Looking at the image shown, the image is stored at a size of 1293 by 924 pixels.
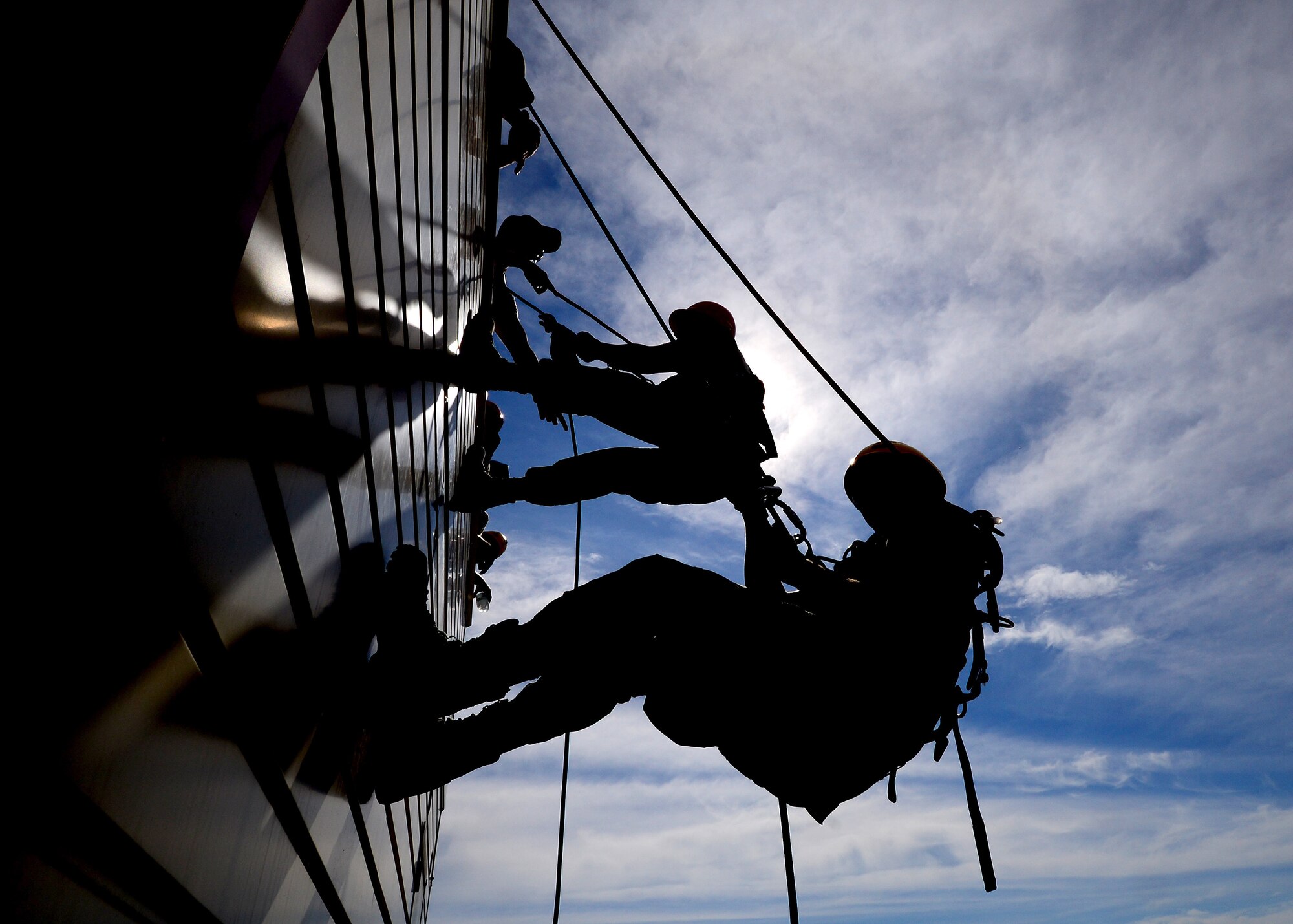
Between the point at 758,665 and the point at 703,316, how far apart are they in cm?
263

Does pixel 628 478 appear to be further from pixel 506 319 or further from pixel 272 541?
pixel 272 541

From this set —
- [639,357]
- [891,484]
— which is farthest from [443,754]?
[639,357]

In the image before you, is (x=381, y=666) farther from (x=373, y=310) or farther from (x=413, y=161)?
(x=413, y=161)

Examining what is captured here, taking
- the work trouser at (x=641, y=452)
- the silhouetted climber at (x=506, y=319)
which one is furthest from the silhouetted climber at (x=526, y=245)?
the work trouser at (x=641, y=452)

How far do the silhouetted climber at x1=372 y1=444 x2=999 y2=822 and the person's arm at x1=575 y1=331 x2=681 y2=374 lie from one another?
1798mm

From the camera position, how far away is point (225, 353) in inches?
50.6

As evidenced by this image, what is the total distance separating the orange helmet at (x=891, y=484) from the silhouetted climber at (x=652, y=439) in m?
0.63

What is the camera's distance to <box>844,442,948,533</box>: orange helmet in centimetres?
321

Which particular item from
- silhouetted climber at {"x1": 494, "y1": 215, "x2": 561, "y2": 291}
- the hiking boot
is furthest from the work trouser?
silhouetted climber at {"x1": 494, "y1": 215, "x2": 561, "y2": 291}

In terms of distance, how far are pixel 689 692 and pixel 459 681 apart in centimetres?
96

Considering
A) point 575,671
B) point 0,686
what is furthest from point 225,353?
point 575,671

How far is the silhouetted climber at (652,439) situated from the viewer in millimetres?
3830

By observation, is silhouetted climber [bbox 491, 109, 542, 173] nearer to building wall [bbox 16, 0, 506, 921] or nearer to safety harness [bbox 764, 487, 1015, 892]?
building wall [bbox 16, 0, 506, 921]

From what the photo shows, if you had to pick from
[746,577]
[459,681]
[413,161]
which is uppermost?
[413,161]
